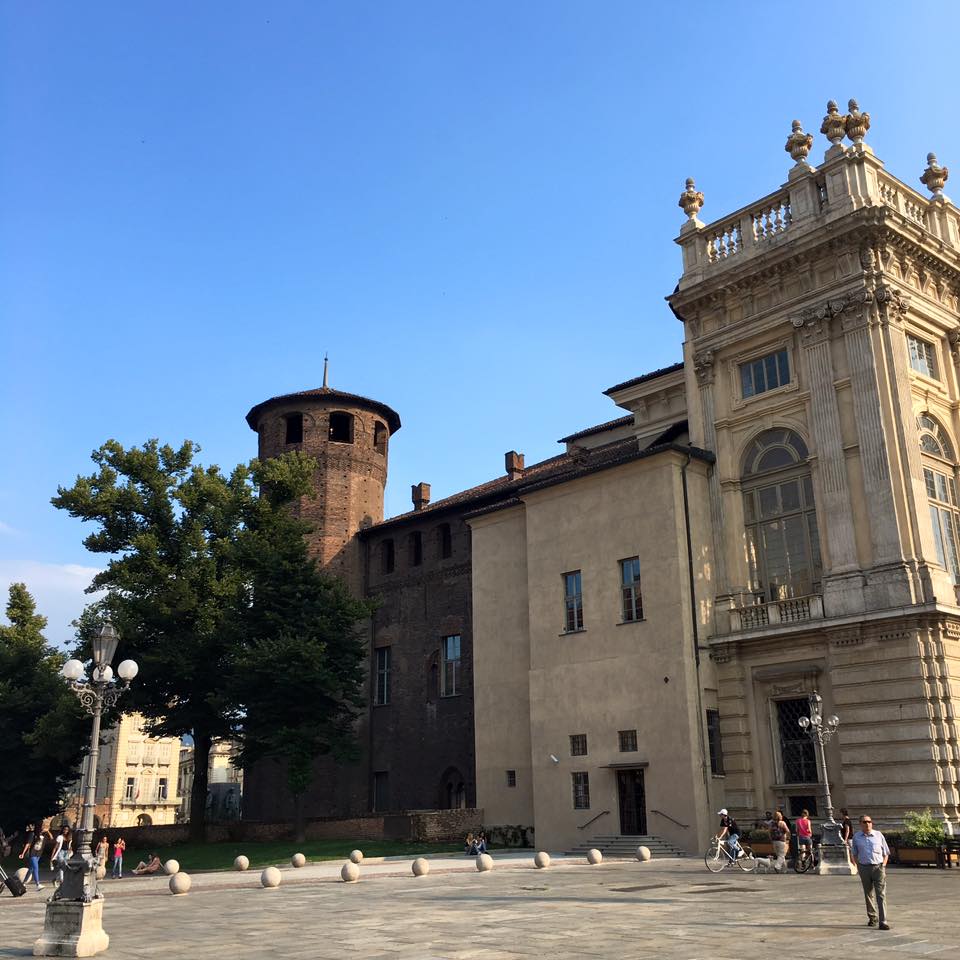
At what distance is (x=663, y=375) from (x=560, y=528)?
20.8ft

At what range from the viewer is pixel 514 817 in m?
Result: 31.4

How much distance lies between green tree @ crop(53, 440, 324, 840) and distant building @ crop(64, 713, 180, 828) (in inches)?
1875

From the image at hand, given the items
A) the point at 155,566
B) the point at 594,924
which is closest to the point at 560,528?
the point at 155,566

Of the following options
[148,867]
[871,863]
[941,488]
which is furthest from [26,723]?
[871,863]

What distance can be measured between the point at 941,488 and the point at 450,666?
20354 millimetres

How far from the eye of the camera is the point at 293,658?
3394cm

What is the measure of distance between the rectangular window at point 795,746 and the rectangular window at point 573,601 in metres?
6.53

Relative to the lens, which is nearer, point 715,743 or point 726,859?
point 726,859

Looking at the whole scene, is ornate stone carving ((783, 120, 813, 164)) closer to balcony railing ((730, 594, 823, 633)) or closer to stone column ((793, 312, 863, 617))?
stone column ((793, 312, 863, 617))

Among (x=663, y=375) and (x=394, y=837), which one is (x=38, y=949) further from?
(x=663, y=375)

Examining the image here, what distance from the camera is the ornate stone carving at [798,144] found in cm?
2900

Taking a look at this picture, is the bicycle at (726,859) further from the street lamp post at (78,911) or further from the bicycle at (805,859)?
the street lamp post at (78,911)

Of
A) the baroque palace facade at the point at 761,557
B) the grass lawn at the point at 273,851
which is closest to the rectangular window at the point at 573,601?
the baroque palace facade at the point at 761,557

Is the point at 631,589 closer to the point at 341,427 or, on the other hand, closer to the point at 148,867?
the point at 148,867
